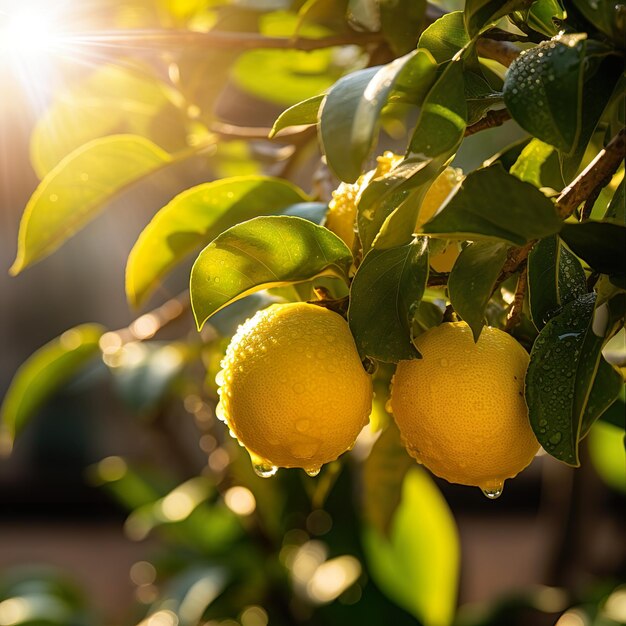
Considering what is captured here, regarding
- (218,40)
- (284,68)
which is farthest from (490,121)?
(284,68)

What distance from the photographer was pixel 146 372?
1045 millimetres

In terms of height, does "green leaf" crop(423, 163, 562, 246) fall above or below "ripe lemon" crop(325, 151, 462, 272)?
above

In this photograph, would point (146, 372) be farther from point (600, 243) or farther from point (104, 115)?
point (600, 243)

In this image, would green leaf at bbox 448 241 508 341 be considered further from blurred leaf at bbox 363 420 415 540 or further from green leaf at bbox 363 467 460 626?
green leaf at bbox 363 467 460 626

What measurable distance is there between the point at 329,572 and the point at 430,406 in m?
0.84

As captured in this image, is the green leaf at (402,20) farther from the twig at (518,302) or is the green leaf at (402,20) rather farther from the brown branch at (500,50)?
the twig at (518,302)

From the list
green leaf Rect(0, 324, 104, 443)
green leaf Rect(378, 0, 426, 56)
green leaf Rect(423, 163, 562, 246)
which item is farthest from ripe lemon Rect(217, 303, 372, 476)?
green leaf Rect(0, 324, 104, 443)

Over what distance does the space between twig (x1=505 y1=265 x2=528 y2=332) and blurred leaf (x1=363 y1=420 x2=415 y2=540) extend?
0.65ft

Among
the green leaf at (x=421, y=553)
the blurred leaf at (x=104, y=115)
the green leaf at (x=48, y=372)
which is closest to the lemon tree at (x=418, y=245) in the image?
the blurred leaf at (x=104, y=115)

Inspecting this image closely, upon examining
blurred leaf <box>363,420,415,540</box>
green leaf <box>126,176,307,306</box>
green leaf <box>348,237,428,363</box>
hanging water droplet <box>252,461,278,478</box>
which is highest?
green leaf <box>348,237,428,363</box>

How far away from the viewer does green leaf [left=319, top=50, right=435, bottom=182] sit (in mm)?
310

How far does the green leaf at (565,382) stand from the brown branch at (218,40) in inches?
15.7

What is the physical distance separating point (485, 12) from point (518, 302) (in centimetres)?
14

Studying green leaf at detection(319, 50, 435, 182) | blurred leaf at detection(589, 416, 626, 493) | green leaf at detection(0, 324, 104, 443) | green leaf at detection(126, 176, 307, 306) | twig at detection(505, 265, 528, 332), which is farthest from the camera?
blurred leaf at detection(589, 416, 626, 493)
